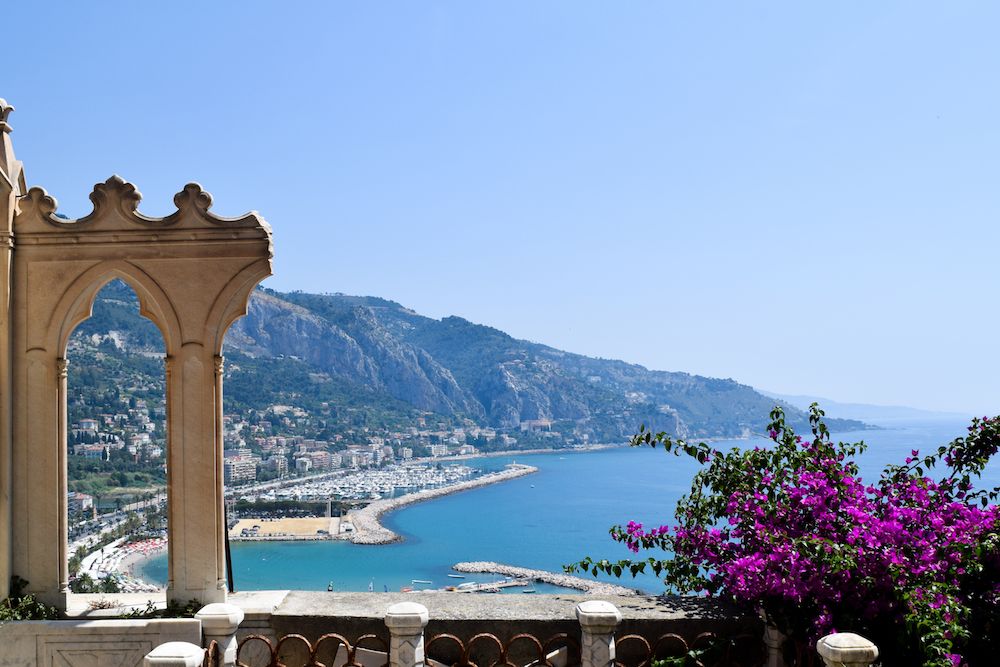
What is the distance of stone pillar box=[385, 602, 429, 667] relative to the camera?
3.69 metres

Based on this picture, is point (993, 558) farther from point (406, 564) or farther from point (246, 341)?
point (246, 341)

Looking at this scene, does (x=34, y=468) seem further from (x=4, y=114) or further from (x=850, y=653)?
(x=850, y=653)

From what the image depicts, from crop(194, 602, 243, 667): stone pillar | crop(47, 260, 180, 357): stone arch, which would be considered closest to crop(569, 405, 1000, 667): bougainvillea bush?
crop(194, 602, 243, 667): stone pillar

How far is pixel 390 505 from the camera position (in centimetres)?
10281

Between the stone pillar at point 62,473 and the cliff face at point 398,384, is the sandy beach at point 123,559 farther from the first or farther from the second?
the cliff face at point 398,384

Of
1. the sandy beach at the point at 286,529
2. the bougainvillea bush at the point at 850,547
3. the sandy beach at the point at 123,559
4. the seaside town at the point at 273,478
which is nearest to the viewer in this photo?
the bougainvillea bush at the point at 850,547

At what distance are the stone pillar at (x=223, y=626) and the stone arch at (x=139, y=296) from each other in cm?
70

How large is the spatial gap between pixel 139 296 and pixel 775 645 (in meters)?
3.77

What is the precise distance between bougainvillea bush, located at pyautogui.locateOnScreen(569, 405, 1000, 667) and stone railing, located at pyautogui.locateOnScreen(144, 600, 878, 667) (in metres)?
0.29

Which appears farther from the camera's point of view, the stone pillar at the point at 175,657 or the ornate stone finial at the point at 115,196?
the ornate stone finial at the point at 115,196

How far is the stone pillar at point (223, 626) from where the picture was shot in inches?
148

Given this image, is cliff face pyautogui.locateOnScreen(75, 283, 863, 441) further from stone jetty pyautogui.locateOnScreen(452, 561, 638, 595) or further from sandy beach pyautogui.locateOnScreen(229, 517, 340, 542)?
stone jetty pyautogui.locateOnScreen(452, 561, 638, 595)

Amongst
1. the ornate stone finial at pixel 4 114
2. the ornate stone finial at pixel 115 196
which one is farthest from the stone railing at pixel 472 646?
the ornate stone finial at pixel 4 114

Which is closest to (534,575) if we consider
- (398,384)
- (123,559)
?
(123,559)
